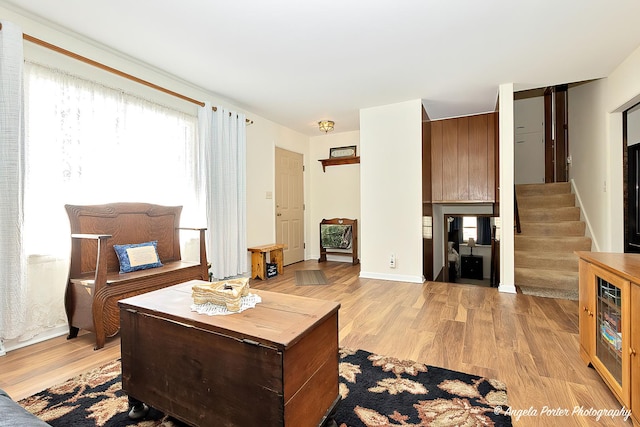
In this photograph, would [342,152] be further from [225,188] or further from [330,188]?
[225,188]

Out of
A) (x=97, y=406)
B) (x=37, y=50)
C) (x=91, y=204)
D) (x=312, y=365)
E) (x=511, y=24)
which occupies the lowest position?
(x=97, y=406)

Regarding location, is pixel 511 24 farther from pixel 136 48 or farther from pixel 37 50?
pixel 37 50

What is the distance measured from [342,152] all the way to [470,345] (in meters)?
4.20

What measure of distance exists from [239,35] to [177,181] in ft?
5.50

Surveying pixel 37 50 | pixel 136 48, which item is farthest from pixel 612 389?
pixel 37 50

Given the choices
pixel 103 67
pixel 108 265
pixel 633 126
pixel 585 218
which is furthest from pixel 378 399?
pixel 585 218

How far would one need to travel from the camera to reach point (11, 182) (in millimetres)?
2102

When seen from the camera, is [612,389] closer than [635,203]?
Yes

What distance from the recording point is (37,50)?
91.7 inches

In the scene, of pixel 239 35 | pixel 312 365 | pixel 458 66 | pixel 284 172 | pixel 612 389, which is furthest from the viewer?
pixel 284 172

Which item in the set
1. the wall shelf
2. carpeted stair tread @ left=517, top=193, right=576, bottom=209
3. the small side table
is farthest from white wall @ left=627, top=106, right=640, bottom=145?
the wall shelf

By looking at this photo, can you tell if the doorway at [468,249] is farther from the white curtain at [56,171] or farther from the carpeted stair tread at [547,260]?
the white curtain at [56,171]

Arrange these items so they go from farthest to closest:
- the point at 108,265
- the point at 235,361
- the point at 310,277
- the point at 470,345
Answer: the point at 310,277
the point at 108,265
the point at 470,345
the point at 235,361

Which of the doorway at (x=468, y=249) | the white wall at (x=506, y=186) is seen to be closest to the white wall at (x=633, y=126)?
the white wall at (x=506, y=186)
